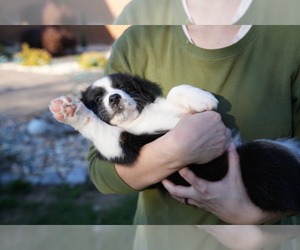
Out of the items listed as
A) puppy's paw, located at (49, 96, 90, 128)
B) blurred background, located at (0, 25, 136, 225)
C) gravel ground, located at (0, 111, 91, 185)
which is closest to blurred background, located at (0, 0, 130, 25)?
blurred background, located at (0, 25, 136, 225)

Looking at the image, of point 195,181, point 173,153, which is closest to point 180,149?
point 173,153

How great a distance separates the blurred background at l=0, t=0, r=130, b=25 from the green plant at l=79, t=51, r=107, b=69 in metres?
0.11

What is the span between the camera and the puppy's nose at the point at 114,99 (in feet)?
3.22

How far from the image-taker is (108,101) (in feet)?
3.23

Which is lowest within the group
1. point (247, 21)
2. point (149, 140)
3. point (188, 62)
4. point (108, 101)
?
point (149, 140)

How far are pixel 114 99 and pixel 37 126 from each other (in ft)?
1.12

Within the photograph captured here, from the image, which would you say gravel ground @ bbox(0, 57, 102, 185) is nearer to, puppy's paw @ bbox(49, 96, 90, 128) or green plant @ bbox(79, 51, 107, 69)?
green plant @ bbox(79, 51, 107, 69)

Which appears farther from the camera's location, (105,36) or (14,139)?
(14,139)

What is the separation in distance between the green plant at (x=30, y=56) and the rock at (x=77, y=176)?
0.41 m

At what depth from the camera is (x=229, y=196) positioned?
3.11ft

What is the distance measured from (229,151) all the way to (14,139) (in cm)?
72

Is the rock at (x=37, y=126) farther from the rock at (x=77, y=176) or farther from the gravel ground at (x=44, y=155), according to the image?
the rock at (x=77, y=176)

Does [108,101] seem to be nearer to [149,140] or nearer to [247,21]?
[149,140]

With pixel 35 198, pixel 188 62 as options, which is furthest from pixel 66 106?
pixel 35 198
